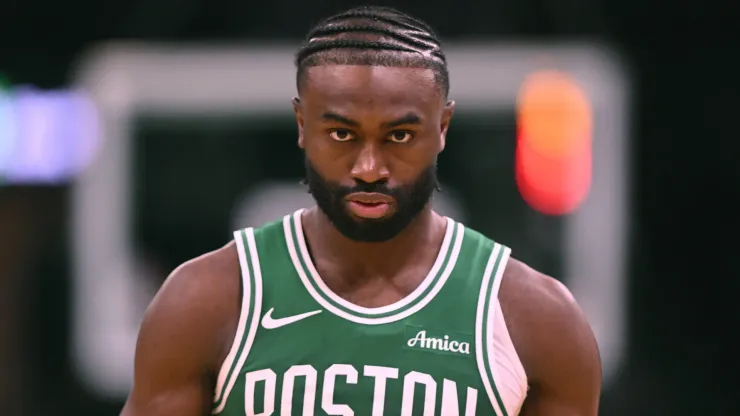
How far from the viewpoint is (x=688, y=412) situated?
17.2 ft

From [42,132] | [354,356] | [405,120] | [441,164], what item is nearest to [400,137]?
[405,120]

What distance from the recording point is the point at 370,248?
2.13m

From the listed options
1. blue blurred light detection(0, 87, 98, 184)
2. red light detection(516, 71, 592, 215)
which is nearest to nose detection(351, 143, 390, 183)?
red light detection(516, 71, 592, 215)

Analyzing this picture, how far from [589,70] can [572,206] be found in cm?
66

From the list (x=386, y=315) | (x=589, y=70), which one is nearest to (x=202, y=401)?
(x=386, y=315)

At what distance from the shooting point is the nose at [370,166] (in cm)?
197

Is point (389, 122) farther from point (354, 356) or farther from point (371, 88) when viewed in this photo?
point (354, 356)

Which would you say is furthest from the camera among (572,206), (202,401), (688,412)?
(572,206)

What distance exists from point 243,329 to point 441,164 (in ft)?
11.4

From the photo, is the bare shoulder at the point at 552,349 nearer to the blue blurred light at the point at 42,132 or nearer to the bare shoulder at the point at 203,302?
the bare shoulder at the point at 203,302

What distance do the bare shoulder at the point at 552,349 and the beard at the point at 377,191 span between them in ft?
0.74

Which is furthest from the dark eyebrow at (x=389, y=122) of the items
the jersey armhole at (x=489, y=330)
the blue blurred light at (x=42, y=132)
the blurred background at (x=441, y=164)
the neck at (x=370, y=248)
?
the blue blurred light at (x=42, y=132)

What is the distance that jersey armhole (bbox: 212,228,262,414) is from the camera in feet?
6.66

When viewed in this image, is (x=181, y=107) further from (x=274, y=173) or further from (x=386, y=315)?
(x=386, y=315)
